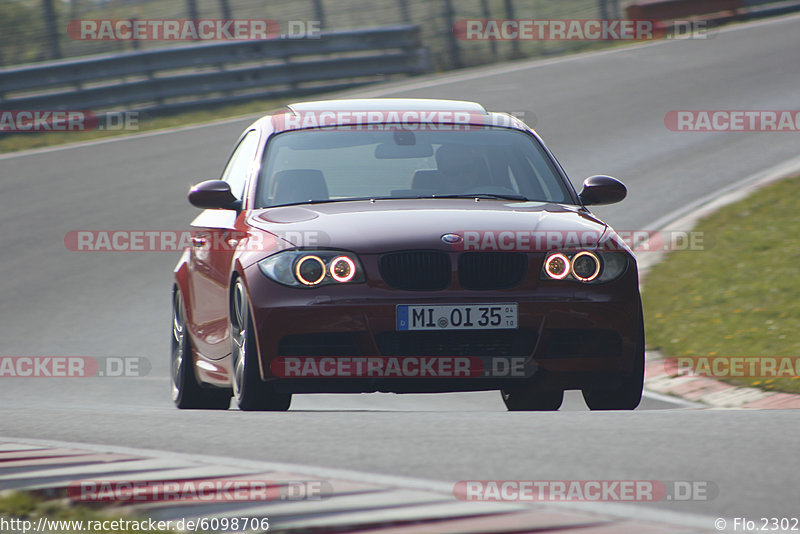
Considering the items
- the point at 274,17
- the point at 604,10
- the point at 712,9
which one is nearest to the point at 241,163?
the point at 274,17

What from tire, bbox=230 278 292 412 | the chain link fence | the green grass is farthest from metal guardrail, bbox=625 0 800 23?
tire, bbox=230 278 292 412

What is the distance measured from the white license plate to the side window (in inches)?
66.6

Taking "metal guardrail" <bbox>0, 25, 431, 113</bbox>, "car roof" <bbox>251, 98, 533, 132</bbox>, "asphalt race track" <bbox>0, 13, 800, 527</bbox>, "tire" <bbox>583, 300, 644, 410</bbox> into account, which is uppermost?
"metal guardrail" <bbox>0, 25, 431, 113</bbox>

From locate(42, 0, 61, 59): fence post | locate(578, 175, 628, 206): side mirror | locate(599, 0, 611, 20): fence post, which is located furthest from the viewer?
locate(599, 0, 611, 20): fence post

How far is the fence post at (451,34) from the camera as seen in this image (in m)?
24.1

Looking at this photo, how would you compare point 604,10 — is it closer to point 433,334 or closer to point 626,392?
point 626,392

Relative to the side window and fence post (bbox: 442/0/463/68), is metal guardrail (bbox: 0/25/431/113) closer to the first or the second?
fence post (bbox: 442/0/463/68)

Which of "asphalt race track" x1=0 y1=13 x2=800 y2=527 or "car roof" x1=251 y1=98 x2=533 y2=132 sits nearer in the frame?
"asphalt race track" x1=0 y1=13 x2=800 y2=527

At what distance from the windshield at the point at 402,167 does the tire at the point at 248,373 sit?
84 cm

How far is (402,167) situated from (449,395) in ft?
6.88

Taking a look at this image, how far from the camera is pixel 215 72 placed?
20562 millimetres

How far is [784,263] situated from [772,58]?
12.6 m

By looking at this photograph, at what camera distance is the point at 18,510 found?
3.86m

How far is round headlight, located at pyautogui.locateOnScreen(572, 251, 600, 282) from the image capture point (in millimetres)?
6074
